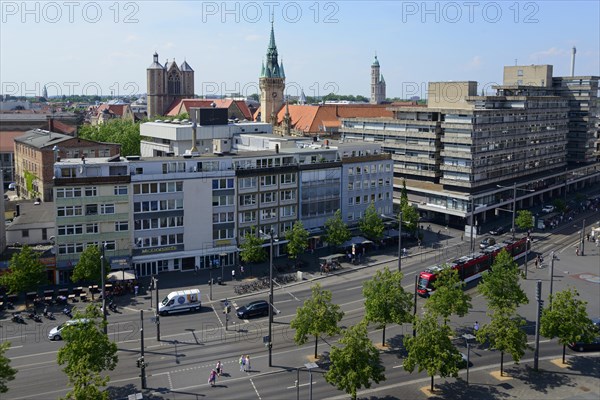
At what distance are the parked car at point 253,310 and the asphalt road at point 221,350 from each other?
0.78 meters

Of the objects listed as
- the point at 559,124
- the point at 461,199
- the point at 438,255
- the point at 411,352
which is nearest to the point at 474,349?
the point at 411,352

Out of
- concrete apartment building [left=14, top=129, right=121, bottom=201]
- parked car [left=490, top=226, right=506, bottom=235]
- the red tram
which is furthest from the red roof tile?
the red tram

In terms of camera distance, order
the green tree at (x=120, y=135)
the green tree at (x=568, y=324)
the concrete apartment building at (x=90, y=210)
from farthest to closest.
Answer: the green tree at (x=120, y=135), the concrete apartment building at (x=90, y=210), the green tree at (x=568, y=324)

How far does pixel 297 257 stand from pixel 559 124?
71120 mm

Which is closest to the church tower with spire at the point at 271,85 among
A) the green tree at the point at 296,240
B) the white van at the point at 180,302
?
the green tree at the point at 296,240

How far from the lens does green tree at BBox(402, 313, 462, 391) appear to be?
39875 millimetres

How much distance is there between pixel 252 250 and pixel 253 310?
549 inches

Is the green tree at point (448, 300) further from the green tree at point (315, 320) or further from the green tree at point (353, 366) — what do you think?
the green tree at point (353, 366)

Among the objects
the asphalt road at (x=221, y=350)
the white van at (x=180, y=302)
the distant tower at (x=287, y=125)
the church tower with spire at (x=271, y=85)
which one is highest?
the church tower with spire at (x=271, y=85)

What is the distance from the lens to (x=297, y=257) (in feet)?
251

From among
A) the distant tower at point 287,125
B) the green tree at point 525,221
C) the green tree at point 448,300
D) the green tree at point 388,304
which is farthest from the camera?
the distant tower at point 287,125

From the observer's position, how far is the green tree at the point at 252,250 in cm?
6931

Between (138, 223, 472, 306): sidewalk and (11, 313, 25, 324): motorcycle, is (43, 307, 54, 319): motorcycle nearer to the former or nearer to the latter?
(11, 313, 25, 324): motorcycle

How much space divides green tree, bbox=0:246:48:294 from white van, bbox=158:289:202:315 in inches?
464
